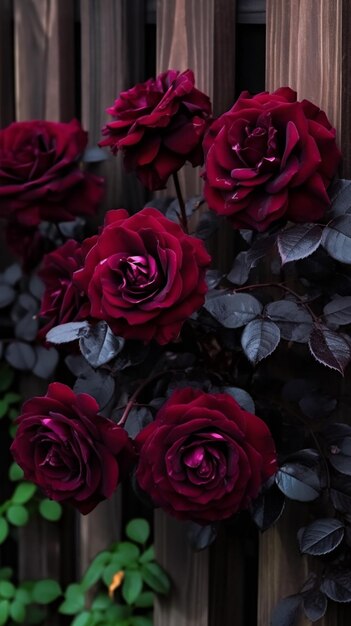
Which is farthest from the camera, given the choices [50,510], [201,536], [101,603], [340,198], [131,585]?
[50,510]

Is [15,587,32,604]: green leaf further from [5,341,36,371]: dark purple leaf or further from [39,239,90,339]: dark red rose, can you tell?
[39,239,90,339]: dark red rose

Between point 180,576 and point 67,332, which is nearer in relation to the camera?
point 67,332

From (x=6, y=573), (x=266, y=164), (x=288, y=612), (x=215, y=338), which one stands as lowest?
(x=6, y=573)

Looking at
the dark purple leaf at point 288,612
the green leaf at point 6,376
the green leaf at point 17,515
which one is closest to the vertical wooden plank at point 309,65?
the dark purple leaf at point 288,612

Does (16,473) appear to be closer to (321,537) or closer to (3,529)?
(3,529)

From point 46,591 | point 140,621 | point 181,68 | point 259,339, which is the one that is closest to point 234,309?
point 259,339

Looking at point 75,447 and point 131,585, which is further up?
point 75,447

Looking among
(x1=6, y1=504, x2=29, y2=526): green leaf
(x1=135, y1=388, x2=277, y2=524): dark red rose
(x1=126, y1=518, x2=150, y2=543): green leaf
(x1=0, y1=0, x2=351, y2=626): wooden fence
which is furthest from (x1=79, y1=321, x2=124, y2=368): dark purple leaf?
(x1=6, y1=504, x2=29, y2=526): green leaf

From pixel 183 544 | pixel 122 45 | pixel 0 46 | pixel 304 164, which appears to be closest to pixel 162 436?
pixel 304 164
